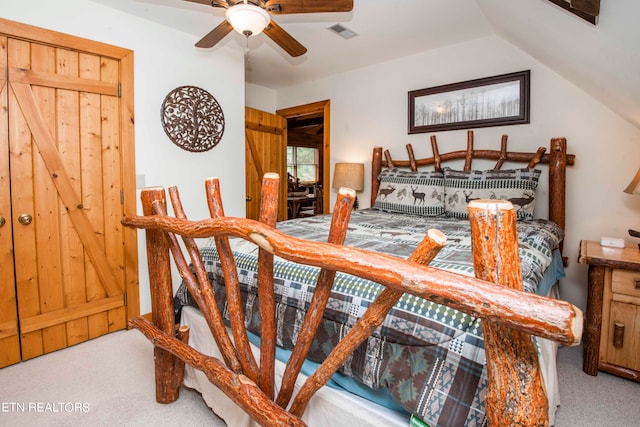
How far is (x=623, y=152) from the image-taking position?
246 centimetres

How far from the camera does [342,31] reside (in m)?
2.91

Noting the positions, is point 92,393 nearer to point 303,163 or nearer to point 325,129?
point 325,129

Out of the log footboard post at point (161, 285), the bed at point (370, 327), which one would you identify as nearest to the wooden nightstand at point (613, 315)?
the bed at point (370, 327)

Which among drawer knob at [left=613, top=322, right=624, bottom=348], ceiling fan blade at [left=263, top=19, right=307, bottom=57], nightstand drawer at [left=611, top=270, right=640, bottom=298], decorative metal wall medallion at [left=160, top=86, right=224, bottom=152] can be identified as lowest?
drawer knob at [left=613, top=322, right=624, bottom=348]

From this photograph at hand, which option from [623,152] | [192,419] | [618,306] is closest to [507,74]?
[623,152]

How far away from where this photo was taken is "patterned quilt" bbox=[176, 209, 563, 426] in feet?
3.08

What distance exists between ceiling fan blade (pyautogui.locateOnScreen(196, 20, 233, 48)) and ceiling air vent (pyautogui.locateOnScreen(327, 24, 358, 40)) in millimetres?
995

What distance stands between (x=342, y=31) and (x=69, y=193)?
2.57m

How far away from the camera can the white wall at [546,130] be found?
2.50 metres

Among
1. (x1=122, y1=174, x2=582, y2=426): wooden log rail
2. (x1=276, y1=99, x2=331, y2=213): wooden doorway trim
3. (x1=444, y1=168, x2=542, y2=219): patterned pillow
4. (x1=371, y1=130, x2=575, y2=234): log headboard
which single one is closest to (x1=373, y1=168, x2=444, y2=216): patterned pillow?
(x1=444, y1=168, x2=542, y2=219): patterned pillow

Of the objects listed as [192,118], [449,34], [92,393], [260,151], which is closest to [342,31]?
[449,34]

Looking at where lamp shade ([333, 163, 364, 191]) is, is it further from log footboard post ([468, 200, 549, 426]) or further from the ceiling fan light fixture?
log footboard post ([468, 200, 549, 426])

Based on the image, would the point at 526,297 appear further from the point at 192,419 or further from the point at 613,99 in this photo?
the point at 613,99

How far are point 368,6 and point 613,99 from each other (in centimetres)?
182
